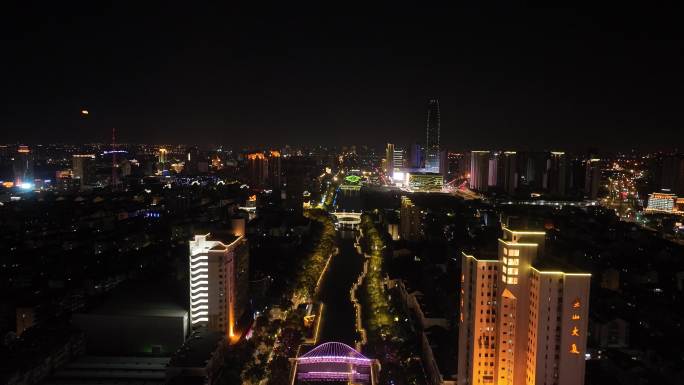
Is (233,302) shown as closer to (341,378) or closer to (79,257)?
(341,378)

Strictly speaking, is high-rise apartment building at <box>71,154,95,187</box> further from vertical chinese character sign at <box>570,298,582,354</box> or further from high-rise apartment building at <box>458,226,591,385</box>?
vertical chinese character sign at <box>570,298,582,354</box>

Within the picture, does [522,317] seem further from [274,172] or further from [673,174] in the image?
[274,172]

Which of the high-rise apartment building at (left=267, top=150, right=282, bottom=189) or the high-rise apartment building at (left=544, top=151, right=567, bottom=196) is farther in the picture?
the high-rise apartment building at (left=267, top=150, right=282, bottom=189)

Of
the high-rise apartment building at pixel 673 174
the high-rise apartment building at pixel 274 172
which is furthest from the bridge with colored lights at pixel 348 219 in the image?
the high-rise apartment building at pixel 673 174

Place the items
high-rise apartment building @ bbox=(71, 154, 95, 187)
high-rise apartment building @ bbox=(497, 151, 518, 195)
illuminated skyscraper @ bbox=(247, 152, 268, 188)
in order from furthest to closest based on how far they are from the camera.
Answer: illuminated skyscraper @ bbox=(247, 152, 268, 188), high-rise apartment building @ bbox=(71, 154, 95, 187), high-rise apartment building @ bbox=(497, 151, 518, 195)

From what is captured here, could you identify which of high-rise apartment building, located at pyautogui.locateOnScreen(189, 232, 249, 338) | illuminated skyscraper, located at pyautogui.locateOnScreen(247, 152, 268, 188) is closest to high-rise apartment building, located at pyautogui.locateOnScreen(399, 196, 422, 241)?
high-rise apartment building, located at pyautogui.locateOnScreen(189, 232, 249, 338)

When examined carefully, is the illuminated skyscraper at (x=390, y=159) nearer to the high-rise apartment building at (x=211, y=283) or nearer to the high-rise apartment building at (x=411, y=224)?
the high-rise apartment building at (x=411, y=224)
